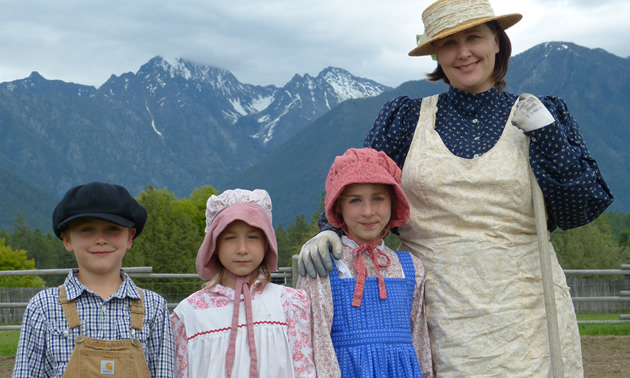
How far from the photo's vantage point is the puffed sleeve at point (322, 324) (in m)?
2.38

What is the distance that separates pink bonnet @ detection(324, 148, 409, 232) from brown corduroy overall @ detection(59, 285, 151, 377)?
82 centimetres

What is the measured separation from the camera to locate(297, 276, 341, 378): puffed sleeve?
238 cm

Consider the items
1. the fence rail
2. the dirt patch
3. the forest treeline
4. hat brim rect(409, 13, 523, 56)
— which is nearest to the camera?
hat brim rect(409, 13, 523, 56)

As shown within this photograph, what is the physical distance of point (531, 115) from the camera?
241 centimetres

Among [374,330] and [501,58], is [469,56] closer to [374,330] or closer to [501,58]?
[501,58]

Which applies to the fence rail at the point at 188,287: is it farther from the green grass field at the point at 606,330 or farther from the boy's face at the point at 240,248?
the boy's face at the point at 240,248

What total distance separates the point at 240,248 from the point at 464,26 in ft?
3.61

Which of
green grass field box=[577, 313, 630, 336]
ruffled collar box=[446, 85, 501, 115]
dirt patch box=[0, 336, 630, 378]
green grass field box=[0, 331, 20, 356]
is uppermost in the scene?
ruffled collar box=[446, 85, 501, 115]

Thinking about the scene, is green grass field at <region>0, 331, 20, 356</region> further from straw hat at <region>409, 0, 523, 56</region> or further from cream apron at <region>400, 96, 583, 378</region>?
straw hat at <region>409, 0, 523, 56</region>

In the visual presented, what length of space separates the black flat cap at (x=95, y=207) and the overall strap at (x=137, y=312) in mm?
253

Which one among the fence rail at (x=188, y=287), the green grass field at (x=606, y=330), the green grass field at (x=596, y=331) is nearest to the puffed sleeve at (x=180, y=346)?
the fence rail at (x=188, y=287)

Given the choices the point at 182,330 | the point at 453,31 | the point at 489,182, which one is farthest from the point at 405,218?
the point at 182,330

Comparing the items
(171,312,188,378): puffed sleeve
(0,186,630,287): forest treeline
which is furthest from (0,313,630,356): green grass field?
(0,186,630,287): forest treeline

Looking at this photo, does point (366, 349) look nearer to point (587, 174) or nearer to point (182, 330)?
point (182, 330)
